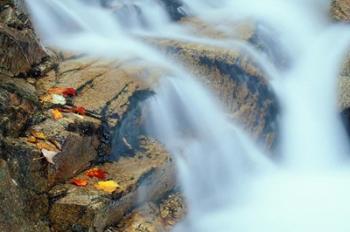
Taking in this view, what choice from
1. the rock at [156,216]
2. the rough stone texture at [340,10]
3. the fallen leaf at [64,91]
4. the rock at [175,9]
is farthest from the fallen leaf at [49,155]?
the rough stone texture at [340,10]

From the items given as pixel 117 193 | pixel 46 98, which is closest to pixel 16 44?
pixel 46 98

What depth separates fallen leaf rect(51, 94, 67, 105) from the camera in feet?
19.8

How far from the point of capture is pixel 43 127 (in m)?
5.60

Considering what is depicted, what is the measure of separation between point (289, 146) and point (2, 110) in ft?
16.4

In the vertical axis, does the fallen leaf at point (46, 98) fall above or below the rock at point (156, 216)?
above

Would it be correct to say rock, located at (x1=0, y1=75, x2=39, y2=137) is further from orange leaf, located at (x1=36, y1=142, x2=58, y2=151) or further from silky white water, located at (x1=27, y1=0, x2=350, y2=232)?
silky white water, located at (x1=27, y1=0, x2=350, y2=232)

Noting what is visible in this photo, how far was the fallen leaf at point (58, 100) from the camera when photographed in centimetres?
602

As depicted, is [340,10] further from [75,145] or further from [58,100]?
[75,145]

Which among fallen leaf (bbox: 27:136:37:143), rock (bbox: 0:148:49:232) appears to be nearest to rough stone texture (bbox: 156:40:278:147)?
fallen leaf (bbox: 27:136:37:143)

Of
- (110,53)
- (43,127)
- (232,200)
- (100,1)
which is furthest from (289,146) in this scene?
(43,127)

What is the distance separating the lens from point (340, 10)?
39.2ft

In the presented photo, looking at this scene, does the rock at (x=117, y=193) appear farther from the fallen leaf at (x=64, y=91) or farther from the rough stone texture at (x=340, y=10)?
the rough stone texture at (x=340, y=10)

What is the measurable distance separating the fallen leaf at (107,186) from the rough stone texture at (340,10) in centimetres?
776

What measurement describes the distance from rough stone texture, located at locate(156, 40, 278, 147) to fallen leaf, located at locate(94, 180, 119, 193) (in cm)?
279
